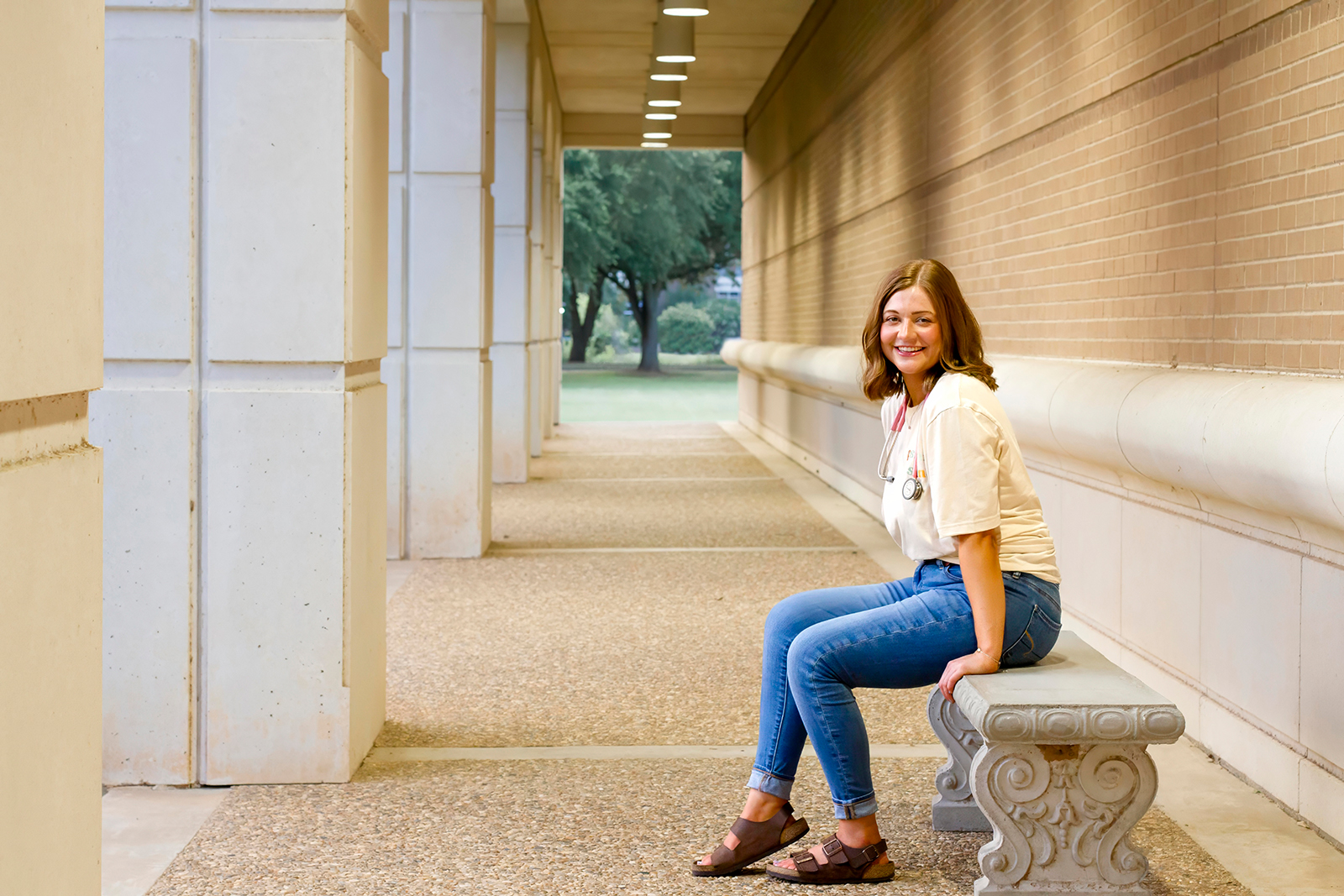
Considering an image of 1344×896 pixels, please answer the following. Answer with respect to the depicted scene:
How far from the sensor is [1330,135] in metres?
4.26

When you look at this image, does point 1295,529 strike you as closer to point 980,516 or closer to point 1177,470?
point 1177,470

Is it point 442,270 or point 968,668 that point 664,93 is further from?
point 968,668

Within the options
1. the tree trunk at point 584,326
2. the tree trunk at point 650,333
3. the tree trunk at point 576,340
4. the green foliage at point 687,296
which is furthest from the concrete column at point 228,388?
the green foliage at point 687,296

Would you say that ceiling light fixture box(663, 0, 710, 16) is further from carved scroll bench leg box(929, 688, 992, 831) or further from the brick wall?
carved scroll bench leg box(929, 688, 992, 831)

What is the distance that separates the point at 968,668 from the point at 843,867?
66 cm

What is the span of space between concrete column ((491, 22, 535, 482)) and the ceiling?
8.73 ft

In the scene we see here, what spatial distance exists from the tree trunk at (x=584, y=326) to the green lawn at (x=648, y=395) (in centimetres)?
225

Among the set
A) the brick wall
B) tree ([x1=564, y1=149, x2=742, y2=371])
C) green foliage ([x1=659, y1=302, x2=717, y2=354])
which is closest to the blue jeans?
the brick wall

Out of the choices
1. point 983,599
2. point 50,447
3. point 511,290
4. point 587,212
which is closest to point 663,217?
point 587,212

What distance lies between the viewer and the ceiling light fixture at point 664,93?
59.7ft

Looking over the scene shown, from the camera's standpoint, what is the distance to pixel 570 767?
4812 mm

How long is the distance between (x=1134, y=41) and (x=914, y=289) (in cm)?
285

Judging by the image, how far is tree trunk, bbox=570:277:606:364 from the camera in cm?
5425

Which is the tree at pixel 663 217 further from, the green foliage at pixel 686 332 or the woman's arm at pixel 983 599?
the woman's arm at pixel 983 599
